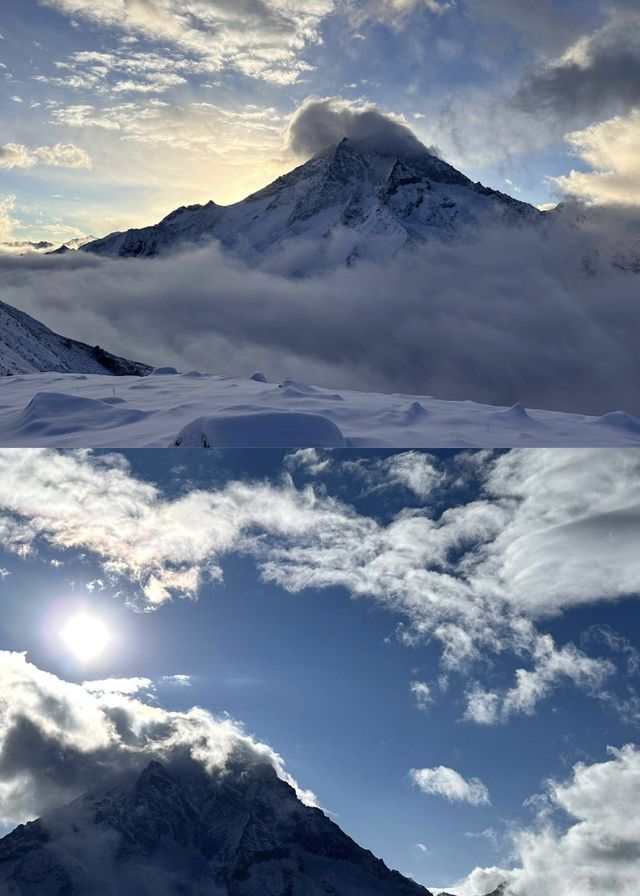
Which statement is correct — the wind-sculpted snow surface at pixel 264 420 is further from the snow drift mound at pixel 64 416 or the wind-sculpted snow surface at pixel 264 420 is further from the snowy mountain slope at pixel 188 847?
the snowy mountain slope at pixel 188 847

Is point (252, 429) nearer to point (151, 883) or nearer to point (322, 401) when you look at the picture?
point (322, 401)

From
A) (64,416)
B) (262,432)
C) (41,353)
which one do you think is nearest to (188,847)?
(262,432)

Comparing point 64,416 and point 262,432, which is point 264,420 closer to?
point 262,432

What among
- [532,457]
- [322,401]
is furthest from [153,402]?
[532,457]

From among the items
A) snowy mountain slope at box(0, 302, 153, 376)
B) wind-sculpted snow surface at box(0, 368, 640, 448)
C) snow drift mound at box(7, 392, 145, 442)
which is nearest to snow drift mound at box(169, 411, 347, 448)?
wind-sculpted snow surface at box(0, 368, 640, 448)

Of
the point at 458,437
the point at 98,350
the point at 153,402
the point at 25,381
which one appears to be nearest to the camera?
the point at 458,437

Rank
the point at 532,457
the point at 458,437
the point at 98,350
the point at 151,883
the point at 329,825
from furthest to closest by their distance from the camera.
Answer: the point at 98,350 < the point at 458,437 < the point at 532,457 < the point at 329,825 < the point at 151,883

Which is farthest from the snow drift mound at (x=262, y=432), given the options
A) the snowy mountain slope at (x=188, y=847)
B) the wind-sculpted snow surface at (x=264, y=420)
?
the snowy mountain slope at (x=188, y=847)
